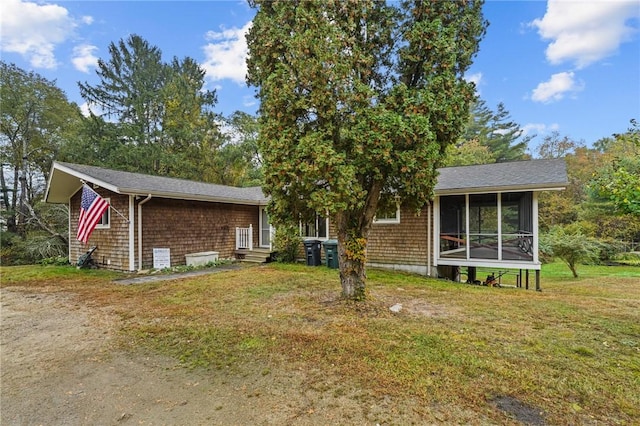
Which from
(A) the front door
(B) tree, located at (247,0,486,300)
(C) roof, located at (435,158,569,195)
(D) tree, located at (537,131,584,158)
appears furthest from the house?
(D) tree, located at (537,131,584,158)

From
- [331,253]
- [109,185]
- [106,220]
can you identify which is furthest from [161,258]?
[331,253]

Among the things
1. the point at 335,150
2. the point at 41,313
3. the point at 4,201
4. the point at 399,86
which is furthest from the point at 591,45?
the point at 4,201

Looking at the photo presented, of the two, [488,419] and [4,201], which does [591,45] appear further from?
[4,201]

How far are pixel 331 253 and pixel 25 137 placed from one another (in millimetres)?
20319

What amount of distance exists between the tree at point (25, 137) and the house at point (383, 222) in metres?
8.97

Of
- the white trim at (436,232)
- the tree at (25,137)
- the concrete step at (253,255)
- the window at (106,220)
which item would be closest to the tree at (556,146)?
Result: the white trim at (436,232)

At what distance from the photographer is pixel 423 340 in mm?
3947

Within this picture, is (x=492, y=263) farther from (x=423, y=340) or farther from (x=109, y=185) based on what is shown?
(x=109, y=185)

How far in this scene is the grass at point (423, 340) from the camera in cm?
275

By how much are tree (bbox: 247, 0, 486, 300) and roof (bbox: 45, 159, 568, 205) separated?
13.4ft

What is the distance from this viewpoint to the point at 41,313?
18.1 ft

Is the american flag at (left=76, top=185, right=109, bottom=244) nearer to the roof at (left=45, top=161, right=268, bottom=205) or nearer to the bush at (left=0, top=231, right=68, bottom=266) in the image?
the roof at (left=45, top=161, right=268, bottom=205)

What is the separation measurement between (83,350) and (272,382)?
8.48 ft

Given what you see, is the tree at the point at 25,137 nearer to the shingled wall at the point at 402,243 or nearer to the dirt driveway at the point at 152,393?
the shingled wall at the point at 402,243
